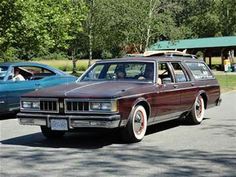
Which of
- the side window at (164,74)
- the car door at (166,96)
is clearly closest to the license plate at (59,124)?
the car door at (166,96)

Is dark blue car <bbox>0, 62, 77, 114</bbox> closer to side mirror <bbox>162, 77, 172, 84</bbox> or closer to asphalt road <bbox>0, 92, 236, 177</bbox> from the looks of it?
asphalt road <bbox>0, 92, 236, 177</bbox>

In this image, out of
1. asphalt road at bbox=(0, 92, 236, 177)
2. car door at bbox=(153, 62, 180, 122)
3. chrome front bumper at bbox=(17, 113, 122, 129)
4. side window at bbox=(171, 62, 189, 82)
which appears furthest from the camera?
side window at bbox=(171, 62, 189, 82)

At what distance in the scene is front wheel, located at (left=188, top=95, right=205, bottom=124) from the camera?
1118 centimetres

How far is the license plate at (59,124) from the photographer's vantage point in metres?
8.48

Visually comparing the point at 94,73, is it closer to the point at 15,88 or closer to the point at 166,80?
the point at 166,80

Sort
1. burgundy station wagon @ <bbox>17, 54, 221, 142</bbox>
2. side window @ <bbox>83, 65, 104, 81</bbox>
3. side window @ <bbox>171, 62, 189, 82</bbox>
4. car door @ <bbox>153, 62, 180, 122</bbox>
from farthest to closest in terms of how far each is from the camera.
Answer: side window @ <bbox>171, 62, 189, 82</bbox> < side window @ <bbox>83, 65, 104, 81</bbox> < car door @ <bbox>153, 62, 180, 122</bbox> < burgundy station wagon @ <bbox>17, 54, 221, 142</bbox>

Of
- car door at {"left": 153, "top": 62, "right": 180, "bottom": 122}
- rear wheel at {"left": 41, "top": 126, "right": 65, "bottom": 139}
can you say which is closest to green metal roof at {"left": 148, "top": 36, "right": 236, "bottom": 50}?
car door at {"left": 153, "top": 62, "right": 180, "bottom": 122}

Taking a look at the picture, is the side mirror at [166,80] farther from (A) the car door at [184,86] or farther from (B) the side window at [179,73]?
(B) the side window at [179,73]

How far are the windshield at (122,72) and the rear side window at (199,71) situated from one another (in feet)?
5.68

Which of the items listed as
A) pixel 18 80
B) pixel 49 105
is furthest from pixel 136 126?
pixel 18 80

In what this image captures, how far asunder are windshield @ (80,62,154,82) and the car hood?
0.37 meters

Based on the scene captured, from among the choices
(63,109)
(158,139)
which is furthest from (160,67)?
(63,109)

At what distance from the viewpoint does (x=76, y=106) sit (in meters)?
8.49

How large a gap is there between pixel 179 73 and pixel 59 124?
3503 millimetres
